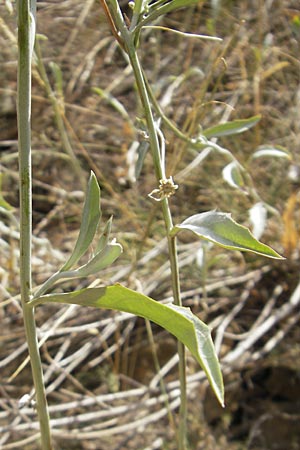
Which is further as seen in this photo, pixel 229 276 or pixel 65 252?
pixel 65 252

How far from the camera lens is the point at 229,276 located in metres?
1.29

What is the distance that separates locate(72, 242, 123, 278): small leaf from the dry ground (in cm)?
59

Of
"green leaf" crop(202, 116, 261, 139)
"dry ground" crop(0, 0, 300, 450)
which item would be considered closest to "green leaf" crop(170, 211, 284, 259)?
"green leaf" crop(202, 116, 261, 139)

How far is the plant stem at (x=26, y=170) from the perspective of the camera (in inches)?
14.1

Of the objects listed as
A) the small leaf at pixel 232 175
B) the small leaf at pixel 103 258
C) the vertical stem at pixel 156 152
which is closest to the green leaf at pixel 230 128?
the small leaf at pixel 232 175

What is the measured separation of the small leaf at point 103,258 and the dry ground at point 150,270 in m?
0.59

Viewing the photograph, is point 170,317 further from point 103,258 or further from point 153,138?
point 153,138

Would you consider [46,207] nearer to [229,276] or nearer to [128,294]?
[229,276]

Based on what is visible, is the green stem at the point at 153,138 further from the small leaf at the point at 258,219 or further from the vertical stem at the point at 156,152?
the small leaf at the point at 258,219

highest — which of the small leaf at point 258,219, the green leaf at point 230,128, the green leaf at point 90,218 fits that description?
the green leaf at point 90,218

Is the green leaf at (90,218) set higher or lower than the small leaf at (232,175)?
higher

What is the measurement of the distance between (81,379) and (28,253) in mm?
957

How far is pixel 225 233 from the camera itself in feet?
1.30

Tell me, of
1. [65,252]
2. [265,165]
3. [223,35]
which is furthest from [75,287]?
[223,35]
